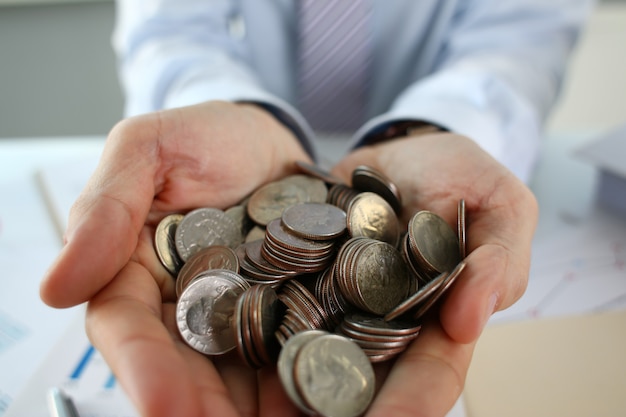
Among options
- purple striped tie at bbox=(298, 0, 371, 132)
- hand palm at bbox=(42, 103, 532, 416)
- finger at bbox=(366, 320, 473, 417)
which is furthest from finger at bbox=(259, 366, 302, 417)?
purple striped tie at bbox=(298, 0, 371, 132)

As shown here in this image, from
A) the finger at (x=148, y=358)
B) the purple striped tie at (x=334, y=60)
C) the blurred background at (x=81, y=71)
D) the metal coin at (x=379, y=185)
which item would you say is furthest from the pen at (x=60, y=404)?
the blurred background at (x=81, y=71)

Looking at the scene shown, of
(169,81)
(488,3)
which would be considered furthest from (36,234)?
(488,3)

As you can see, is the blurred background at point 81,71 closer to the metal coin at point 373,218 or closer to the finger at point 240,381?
the metal coin at point 373,218

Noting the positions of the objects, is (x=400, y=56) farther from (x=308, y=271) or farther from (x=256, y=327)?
(x=256, y=327)

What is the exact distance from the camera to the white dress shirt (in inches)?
59.8

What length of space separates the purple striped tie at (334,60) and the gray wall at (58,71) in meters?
1.54

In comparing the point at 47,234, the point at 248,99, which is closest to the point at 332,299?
the point at 248,99

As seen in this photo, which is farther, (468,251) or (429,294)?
(468,251)

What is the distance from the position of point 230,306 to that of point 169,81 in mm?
1005

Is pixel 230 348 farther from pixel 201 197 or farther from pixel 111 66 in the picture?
pixel 111 66

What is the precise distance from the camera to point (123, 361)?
2.36ft

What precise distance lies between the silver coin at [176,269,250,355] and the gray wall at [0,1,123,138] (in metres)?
2.36

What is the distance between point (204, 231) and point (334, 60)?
878 millimetres

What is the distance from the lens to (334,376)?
784 millimetres
